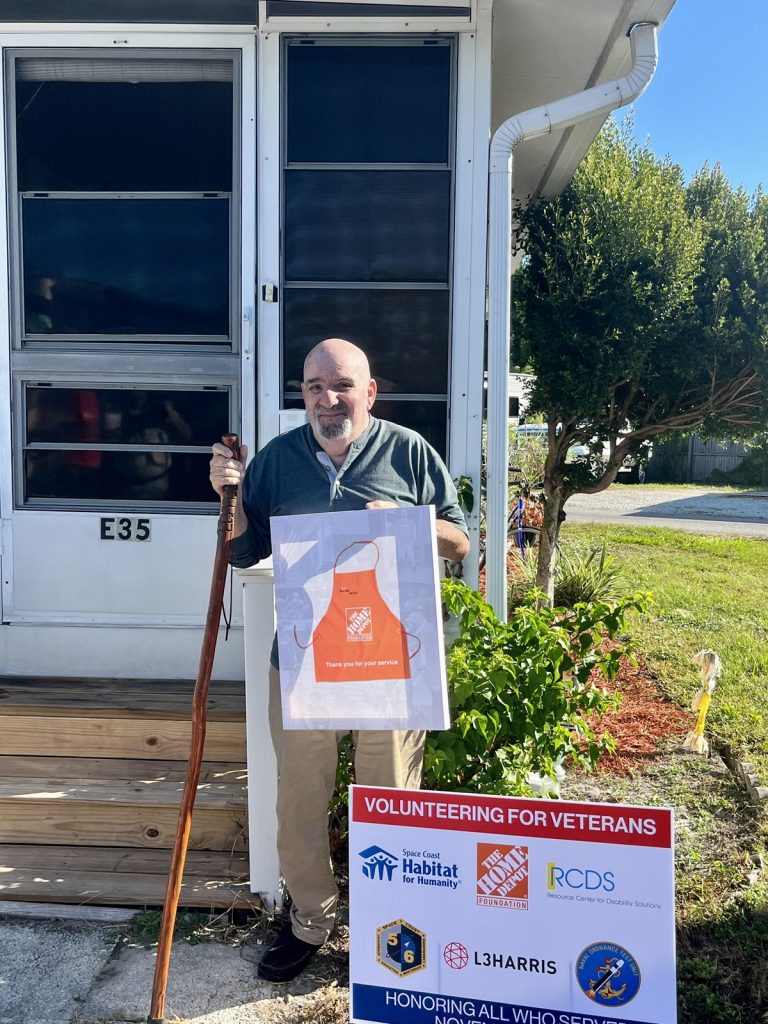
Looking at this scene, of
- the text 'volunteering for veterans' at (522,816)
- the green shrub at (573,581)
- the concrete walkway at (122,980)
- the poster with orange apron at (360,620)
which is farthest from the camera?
the green shrub at (573,581)

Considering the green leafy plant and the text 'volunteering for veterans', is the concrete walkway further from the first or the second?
the text 'volunteering for veterans'

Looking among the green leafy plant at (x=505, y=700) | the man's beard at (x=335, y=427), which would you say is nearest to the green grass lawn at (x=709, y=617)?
the green leafy plant at (x=505, y=700)

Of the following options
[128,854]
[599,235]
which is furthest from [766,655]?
[128,854]

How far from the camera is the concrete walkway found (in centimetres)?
245

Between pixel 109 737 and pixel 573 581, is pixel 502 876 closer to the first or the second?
pixel 109 737

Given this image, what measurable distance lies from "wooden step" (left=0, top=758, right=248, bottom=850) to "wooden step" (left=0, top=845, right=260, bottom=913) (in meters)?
0.04

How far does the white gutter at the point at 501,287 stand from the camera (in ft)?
11.5

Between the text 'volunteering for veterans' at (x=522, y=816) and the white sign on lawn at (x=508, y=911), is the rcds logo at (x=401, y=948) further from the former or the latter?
the text 'volunteering for veterans' at (x=522, y=816)

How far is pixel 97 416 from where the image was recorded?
12.3 feet

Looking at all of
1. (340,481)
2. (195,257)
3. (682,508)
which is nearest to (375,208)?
(195,257)

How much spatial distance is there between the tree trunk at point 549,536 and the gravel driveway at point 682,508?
736 cm

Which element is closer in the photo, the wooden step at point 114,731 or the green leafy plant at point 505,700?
the green leafy plant at point 505,700

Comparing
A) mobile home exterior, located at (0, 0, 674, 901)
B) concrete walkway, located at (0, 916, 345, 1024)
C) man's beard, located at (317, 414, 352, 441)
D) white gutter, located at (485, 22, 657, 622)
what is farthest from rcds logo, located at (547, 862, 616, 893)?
mobile home exterior, located at (0, 0, 674, 901)

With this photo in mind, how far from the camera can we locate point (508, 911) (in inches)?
80.4
